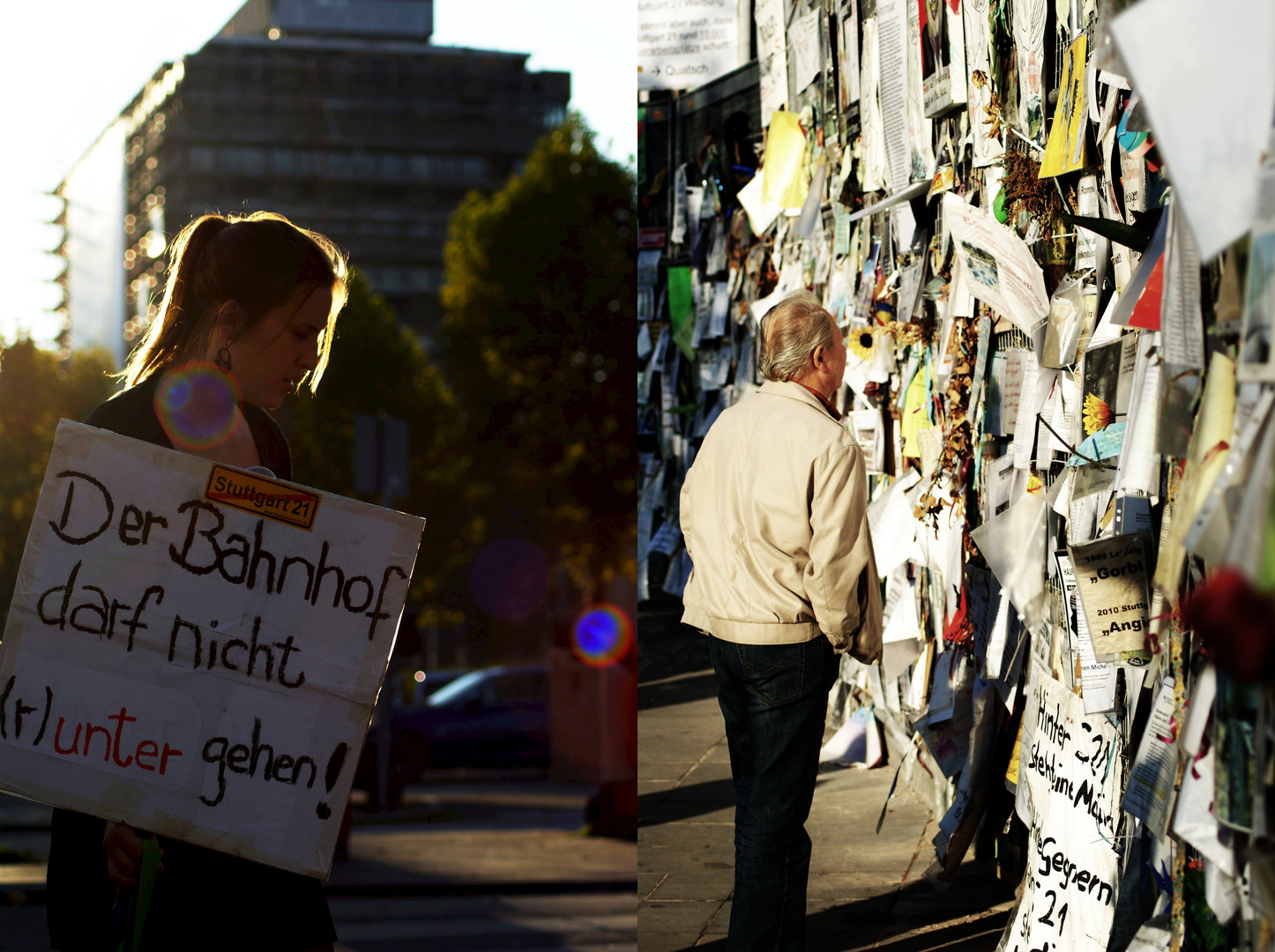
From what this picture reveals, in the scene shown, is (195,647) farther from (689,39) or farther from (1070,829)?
(689,39)

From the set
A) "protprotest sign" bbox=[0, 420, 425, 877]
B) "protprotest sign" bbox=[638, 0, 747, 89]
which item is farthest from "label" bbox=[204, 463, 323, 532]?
"protprotest sign" bbox=[638, 0, 747, 89]

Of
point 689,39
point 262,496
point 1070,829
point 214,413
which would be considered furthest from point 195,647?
point 689,39

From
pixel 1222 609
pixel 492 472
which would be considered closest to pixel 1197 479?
pixel 1222 609

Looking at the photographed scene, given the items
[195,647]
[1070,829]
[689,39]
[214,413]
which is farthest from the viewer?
[689,39]

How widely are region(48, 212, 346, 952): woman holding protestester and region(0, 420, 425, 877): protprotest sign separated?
9 centimetres

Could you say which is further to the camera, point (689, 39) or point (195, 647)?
point (689, 39)

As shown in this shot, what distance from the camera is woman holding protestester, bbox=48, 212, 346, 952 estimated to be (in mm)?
2443

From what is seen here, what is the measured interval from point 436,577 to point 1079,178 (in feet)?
103

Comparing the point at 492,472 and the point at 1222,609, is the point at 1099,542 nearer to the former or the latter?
the point at 1222,609

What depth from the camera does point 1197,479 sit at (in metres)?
1.88

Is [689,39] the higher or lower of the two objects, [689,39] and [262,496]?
the higher

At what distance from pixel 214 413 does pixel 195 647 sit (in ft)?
1.49

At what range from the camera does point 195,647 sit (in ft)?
8.13

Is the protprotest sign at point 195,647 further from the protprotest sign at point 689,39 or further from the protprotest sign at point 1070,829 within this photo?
the protprotest sign at point 689,39
